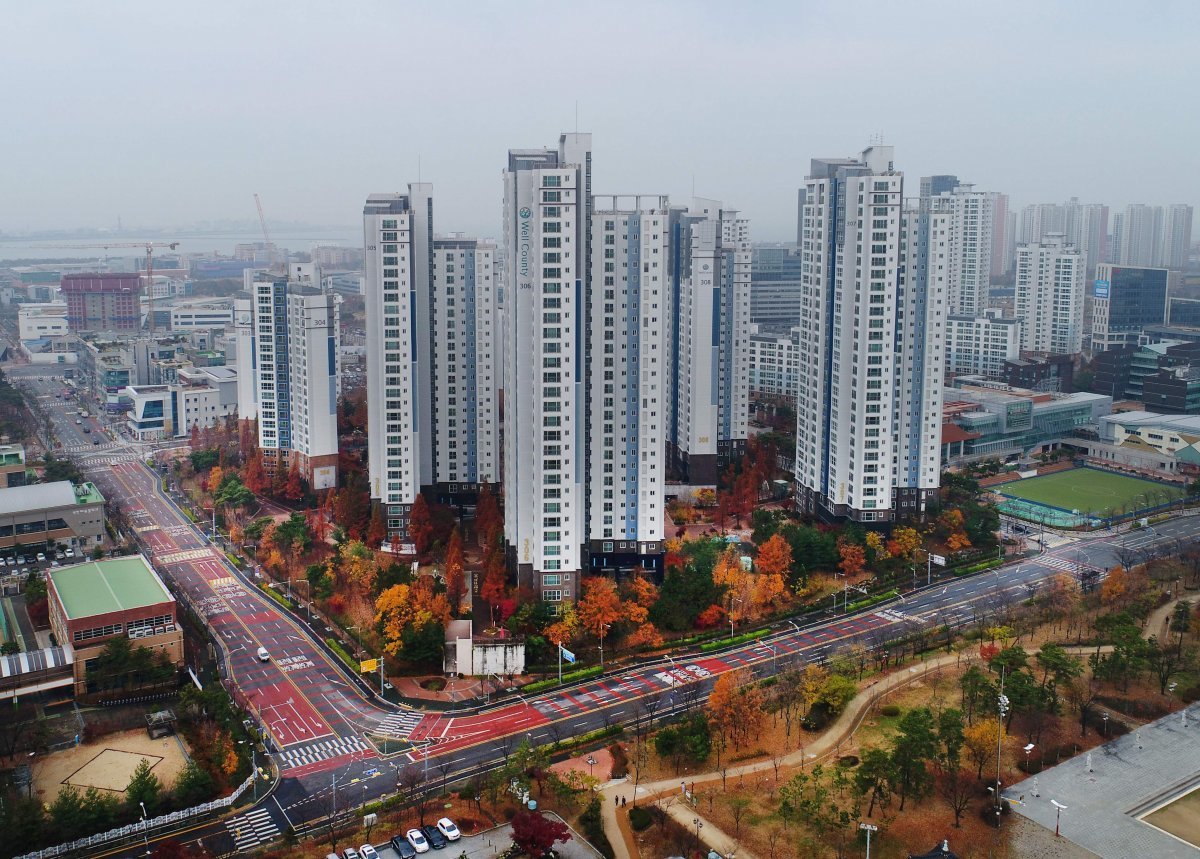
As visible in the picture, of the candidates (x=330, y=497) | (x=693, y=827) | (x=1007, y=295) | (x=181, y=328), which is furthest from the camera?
(x=1007, y=295)

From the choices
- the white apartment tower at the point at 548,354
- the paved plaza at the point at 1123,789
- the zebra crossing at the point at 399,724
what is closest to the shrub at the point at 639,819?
the zebra crossing at the point at 399,724

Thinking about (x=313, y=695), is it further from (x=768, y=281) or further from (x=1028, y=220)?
(x=1028, y=220)

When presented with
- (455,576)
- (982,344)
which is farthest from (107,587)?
(982,344)

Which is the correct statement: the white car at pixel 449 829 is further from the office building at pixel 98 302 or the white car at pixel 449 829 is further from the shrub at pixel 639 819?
the office building at pixel 98 302

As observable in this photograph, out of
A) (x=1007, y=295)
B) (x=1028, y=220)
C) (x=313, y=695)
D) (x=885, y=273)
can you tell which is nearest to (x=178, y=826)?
(x=313, y=695)

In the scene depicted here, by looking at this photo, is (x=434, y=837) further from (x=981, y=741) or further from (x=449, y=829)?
(x=981, y=741)

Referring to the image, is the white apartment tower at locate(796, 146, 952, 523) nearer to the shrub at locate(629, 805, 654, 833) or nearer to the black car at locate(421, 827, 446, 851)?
the shrub at locate(629, 805, 654, 833)

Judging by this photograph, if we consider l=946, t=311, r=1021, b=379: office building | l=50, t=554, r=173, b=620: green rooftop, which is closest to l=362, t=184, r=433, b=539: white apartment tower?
l=50, t=554, r=173, b=620: green rooftop
